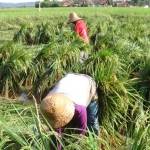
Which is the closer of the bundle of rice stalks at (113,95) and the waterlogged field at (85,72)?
the waterlogged field at (85,72)

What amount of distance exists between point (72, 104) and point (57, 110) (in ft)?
1.05

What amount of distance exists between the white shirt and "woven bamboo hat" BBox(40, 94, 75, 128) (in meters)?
0.37

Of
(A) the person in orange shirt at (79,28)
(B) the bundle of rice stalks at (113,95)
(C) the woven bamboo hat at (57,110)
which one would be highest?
(C) the woven bamboo hat at (57,110)

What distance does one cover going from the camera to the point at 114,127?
7.20m

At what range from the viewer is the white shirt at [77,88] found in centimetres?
523

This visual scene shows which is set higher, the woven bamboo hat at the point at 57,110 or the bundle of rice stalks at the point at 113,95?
the woven bamboo hat at the point at 57,110

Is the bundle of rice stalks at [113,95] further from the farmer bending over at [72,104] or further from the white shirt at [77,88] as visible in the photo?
the white shirt at [77,88]

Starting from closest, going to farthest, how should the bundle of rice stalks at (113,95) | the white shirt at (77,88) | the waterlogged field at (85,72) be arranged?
the waterlogged field at (85,72), the white shirt at (77,88), the bundle of rice stalks at (113,95)

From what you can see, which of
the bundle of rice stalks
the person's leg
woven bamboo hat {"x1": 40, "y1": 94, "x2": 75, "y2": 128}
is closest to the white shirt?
the person's leg

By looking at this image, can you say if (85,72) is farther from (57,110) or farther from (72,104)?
(57,110)

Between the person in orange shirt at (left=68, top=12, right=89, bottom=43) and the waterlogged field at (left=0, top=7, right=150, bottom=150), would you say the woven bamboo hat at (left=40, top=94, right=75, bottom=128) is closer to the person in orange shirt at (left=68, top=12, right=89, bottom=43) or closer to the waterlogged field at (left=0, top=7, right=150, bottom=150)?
the waterlogged field at (left=0, top=7, right=150, bottom=150)

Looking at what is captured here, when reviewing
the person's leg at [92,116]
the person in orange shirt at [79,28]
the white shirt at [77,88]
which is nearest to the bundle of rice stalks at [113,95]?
the person's leg at [92,116]

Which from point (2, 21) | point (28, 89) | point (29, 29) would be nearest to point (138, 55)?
point (28, 89)

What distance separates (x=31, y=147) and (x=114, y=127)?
289cm
